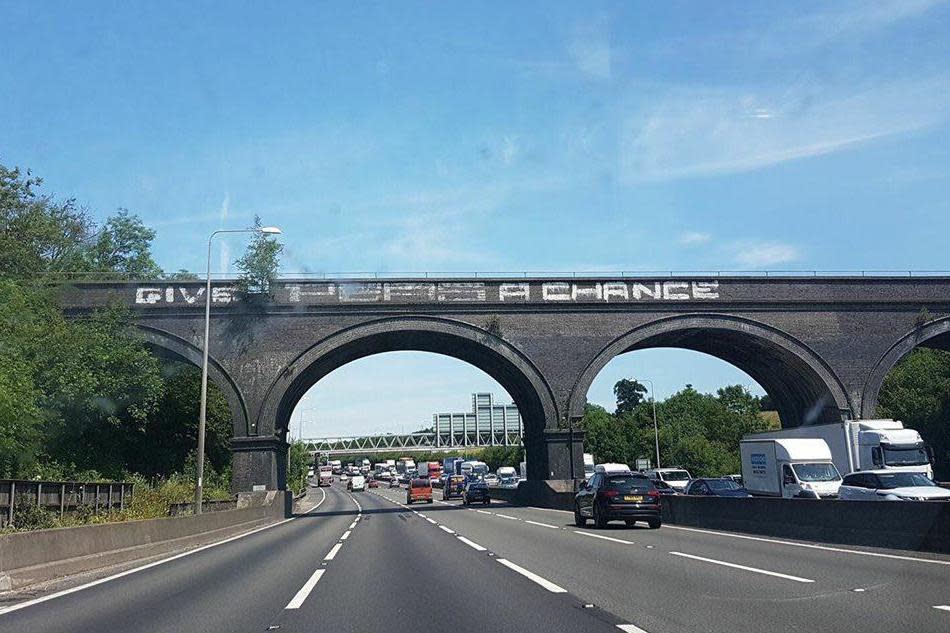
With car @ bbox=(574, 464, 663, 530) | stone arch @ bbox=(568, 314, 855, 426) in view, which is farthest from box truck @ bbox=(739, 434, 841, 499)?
stone arch @ bbox=(568, 314, 855, 426)

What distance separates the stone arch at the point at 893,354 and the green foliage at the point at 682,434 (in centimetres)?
3768

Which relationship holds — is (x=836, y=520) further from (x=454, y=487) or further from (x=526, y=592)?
(x=454, y=487)

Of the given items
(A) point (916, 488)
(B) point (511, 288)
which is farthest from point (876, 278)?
(A) point (916, 488)

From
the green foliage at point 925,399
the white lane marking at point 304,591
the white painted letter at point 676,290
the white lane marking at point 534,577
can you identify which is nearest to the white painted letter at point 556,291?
the white painted letter at point 676,290

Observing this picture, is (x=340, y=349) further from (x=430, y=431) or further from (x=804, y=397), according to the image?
(x=430, y=431)

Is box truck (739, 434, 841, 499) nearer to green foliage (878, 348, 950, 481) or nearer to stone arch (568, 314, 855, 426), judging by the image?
stone arch (568, 314, 855, 426)

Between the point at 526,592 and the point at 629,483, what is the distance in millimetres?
14818

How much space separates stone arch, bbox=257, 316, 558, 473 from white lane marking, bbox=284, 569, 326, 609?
104ft

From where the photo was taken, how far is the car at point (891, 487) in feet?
72.7

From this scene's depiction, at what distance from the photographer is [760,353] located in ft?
166

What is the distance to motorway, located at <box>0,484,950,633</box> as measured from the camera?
907 cm

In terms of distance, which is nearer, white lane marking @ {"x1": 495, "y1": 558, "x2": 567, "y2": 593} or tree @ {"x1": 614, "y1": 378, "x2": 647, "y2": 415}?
white lane marking @ {"x1": 495, "y1": 558, "x2": 567, "y2": 593}

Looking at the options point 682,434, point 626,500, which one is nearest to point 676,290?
point 626,500

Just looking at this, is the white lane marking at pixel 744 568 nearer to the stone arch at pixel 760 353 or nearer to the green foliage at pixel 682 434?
the stone arch at pixel 760 353
